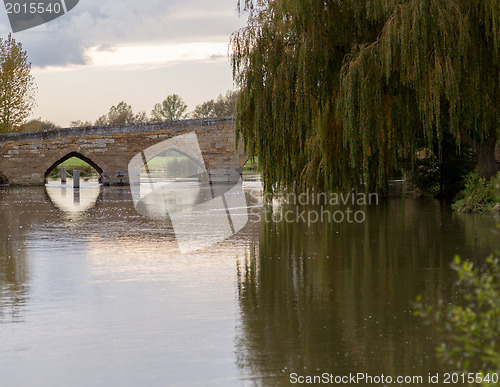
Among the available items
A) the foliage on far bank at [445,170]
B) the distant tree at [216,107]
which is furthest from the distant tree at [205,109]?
the foliage on far bank at [445,170]

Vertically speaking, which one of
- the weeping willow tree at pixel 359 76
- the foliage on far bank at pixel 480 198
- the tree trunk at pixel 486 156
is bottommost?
the foliage on far bank at pixel 480 198

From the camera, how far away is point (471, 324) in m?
3.26

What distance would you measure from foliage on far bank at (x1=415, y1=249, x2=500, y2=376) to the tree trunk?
7.76 meters

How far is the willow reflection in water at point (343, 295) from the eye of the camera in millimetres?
4863

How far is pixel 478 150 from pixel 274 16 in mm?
5220

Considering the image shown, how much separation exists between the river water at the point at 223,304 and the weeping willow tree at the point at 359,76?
1590mm

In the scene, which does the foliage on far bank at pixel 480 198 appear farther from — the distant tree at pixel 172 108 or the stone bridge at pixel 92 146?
the distant tree at pixel 172 108

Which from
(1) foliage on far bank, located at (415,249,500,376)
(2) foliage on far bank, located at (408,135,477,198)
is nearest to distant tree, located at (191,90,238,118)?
(2) foliage on far bank, located at (408,135,477,198)

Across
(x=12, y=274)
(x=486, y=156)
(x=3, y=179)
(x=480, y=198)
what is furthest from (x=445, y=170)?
(x=3, y=179)

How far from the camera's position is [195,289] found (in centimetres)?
730

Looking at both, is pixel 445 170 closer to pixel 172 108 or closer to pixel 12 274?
pixel 12 274

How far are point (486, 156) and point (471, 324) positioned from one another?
12.8 metres

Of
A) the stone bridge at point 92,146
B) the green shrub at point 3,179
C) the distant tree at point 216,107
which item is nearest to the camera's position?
the stone bridge at point 92,146

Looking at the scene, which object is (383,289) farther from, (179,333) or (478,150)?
(478,150)
